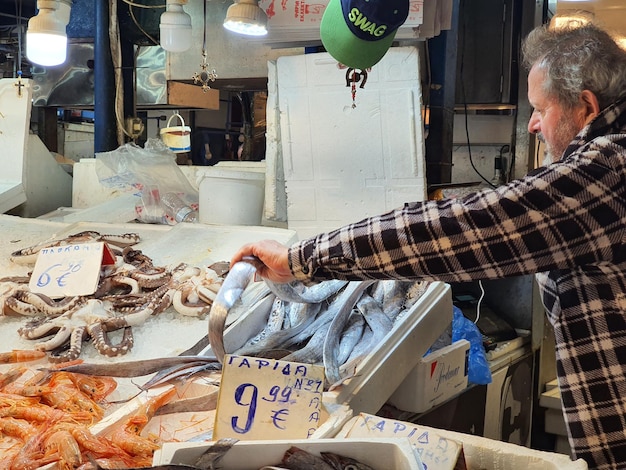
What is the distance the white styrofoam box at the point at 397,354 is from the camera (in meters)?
2.19

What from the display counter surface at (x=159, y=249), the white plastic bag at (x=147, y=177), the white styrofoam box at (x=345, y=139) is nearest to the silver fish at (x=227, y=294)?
the display counter surface at (x=159, y=249)

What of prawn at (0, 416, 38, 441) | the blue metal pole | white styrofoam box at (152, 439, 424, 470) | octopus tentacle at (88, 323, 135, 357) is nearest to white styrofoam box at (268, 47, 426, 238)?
octopus tentacle at (88, 323, 135, 357)

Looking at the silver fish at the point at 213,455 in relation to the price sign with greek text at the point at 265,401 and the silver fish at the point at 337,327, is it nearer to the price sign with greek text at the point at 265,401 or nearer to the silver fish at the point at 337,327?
the price sign with greek text at the point at 265,401

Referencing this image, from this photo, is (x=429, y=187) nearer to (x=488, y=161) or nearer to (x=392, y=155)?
(x=392, y=155)

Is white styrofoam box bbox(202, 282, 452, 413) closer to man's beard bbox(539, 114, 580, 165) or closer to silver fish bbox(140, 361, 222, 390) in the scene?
silver fish bbox(140, 361, 222, 390)

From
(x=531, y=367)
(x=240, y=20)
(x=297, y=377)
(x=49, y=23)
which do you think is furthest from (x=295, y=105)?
(x=297, y=377)

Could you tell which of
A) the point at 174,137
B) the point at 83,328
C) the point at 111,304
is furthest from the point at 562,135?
the point at 174,137

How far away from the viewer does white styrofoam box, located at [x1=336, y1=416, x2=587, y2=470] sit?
5.16 ft

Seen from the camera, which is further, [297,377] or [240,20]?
[240,20]

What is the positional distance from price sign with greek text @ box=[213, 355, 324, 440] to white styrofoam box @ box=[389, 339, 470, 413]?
0.91 meters

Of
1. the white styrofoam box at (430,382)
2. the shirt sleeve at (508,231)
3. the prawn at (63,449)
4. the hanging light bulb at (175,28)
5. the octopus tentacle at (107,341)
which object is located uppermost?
the hanging light bulb at (175,28)

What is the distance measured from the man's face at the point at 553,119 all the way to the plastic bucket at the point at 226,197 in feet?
9.53

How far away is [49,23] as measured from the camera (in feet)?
14.4

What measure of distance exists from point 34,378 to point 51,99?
16.1 feet
